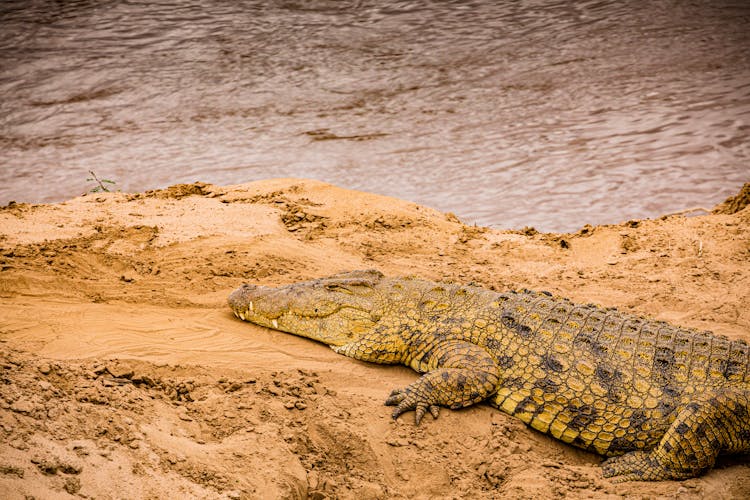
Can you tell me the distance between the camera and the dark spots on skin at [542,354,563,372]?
4.00 metres

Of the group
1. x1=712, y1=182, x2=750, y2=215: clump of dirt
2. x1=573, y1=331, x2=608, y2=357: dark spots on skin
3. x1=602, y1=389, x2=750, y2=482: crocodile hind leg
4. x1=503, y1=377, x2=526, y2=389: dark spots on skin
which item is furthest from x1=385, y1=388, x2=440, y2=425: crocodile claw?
x1=712, y1=182, x2=750, y2=215: clump of dirt

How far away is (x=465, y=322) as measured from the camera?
14.3 ft

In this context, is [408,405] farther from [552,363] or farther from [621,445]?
[621,445]

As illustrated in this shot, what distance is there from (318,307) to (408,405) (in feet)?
3.79

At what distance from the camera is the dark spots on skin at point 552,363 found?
400 cm

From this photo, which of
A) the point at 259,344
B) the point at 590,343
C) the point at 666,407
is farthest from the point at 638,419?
the point at 259,344

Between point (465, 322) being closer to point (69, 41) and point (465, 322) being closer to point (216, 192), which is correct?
point (216, 192)

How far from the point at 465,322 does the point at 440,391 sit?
1.95 ft

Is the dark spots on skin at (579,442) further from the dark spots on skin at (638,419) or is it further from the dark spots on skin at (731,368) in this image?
the dark spots on skin at (731,368)

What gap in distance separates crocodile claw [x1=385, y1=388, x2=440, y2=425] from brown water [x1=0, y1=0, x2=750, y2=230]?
17.6ft

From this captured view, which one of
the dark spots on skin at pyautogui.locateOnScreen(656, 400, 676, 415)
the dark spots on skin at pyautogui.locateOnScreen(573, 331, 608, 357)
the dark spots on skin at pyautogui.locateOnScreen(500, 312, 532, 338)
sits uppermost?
the dark spots on skin at pyautogui.locateOnScreen(500, 312, 532, 338)

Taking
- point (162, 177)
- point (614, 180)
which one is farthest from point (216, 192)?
point (614, 180)

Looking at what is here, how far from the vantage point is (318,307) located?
4.70 metres

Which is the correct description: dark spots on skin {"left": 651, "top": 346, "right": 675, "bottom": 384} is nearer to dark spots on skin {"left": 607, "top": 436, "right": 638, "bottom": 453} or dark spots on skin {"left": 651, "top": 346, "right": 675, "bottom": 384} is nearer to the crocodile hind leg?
the crocodile hind leg
